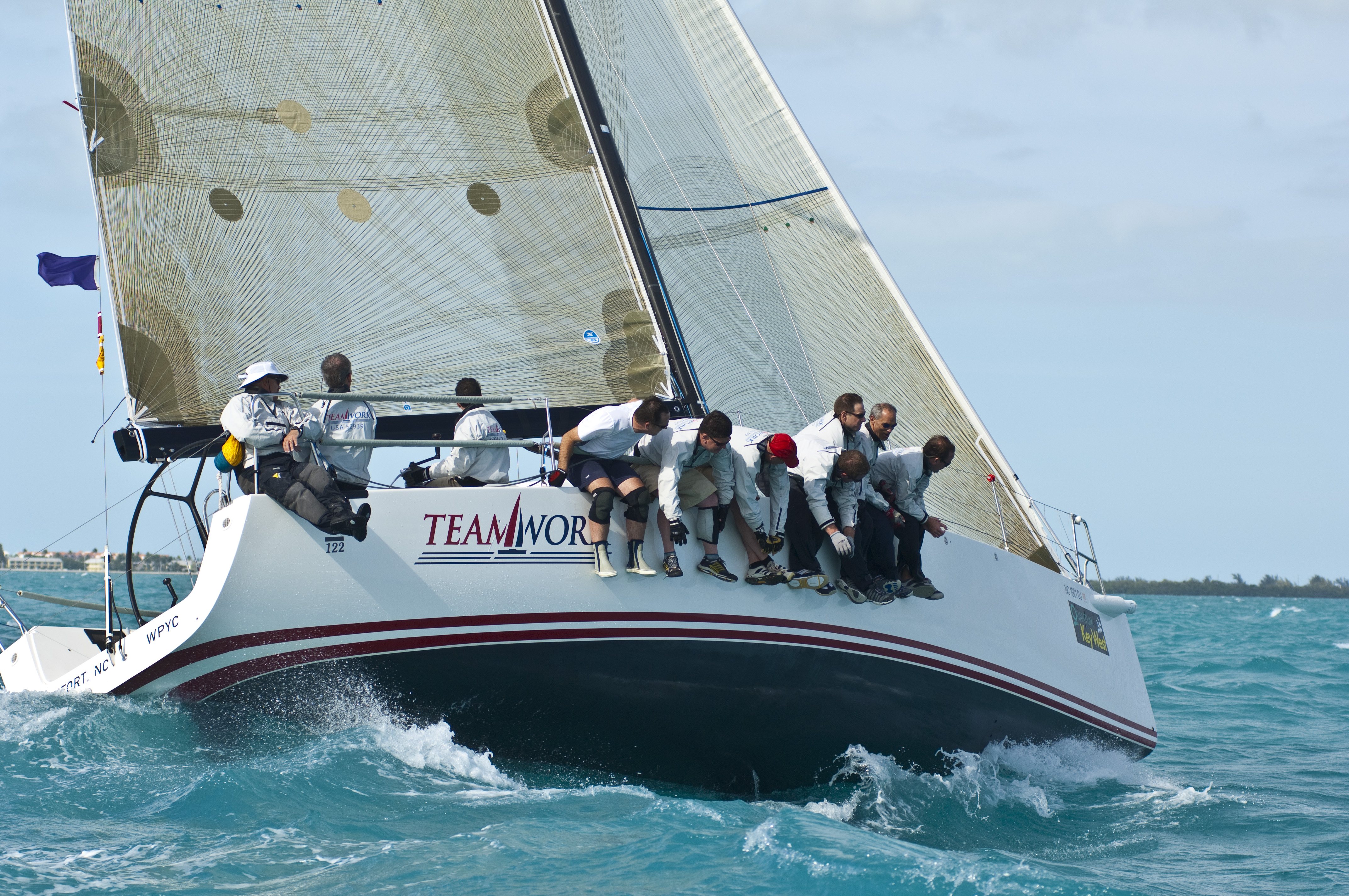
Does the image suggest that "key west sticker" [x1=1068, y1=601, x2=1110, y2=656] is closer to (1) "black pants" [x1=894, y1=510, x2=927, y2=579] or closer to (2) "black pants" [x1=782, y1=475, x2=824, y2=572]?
(1) "black pants" [x1=894, y1=510, x2=927, y2=579]

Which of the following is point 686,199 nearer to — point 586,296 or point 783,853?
point 586,296

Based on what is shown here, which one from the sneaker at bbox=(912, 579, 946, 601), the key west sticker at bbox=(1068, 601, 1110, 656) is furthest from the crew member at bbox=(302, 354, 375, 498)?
the key west sticker at bbox=(1068, 601, 1110, 656)

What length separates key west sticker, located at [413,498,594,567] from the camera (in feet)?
18.8

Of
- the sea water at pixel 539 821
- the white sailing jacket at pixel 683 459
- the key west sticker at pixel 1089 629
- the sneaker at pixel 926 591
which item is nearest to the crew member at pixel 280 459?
the sea water at pixel 539 821

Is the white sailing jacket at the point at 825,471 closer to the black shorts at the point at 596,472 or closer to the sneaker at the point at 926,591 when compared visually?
the sneaker at the point at 926,591

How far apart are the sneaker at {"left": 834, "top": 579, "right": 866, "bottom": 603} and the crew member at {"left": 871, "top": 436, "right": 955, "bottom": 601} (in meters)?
0.36

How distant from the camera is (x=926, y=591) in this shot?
22.9 ft

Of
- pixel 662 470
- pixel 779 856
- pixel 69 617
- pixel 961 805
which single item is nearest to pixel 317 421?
pixel 662 470

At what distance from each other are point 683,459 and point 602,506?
1.62ft

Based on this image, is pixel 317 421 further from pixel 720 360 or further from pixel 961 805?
pixel 961 805

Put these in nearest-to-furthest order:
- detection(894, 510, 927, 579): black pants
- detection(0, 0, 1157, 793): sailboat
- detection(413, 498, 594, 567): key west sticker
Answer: detection(413, 498, 594, 567): key west sticker
detection(0, 0, 1157, 793): sailboat
detection(894, 510, 927, 579): black pants

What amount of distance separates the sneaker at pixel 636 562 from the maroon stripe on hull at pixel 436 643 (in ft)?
0.90

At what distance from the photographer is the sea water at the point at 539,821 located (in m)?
4.73

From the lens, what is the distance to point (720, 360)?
848 cm
